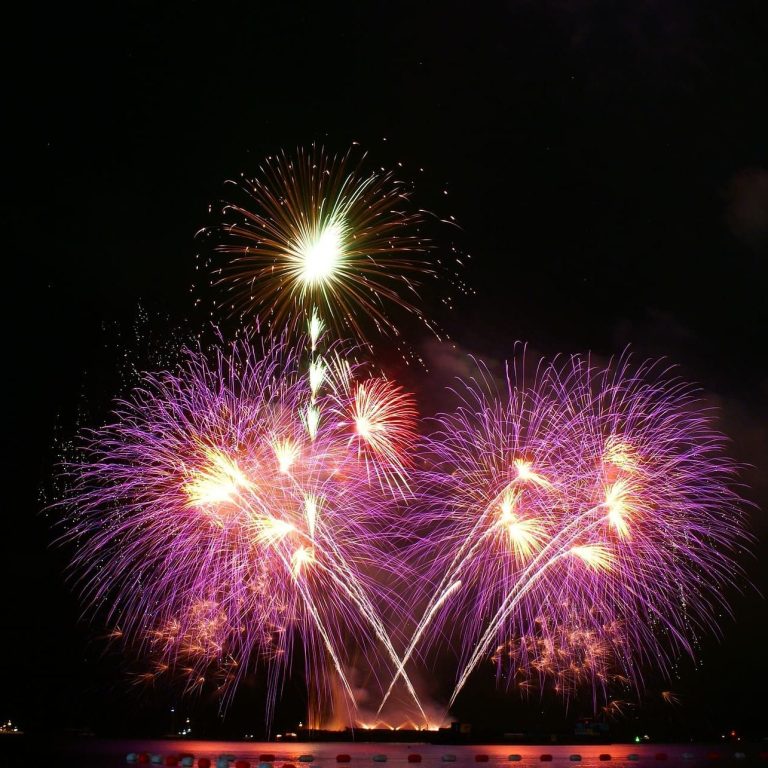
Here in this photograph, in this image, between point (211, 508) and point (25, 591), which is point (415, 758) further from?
point (25, 591)

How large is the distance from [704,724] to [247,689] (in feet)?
214

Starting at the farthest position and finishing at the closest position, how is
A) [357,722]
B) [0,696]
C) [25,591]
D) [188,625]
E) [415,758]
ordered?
[357,722], [0,696], [25,591], [188,625], [415,758]

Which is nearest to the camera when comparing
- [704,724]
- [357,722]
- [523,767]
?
[523,767]

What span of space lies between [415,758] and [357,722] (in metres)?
42.5

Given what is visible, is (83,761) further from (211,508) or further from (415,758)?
(415,758)

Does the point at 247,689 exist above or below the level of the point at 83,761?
above

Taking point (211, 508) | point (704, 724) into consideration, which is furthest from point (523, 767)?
point (704, 724)

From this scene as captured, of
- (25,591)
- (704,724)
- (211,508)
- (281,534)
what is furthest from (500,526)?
(704,724)

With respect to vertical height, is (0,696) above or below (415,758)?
above

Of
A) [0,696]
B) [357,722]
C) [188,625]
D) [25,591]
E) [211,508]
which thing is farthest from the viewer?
[357,722]

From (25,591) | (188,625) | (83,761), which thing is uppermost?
(25,591)

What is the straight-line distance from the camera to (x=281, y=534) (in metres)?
35.9

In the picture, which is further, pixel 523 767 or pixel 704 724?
pixel 704 724

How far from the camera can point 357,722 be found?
83312 millimetres
